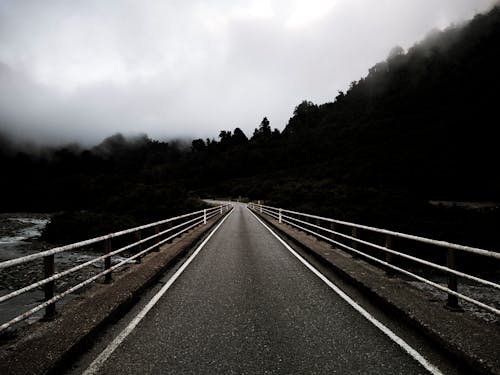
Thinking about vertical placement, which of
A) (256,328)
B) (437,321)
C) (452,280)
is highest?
(452,280)

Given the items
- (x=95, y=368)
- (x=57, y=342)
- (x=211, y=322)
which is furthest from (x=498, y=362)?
(x=57, y=342)

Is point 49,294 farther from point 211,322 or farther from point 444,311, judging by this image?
point 444,311

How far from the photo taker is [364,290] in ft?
21.3

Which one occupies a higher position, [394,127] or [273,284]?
[394,127]

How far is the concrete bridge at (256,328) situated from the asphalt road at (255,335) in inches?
0.6

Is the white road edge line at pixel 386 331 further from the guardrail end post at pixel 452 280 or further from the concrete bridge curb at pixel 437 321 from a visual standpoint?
the guardrail end post at pixel 452 280

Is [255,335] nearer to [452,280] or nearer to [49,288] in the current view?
[49,288]

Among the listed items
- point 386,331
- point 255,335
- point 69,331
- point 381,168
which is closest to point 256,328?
point 255,335

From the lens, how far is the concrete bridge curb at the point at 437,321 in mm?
3566

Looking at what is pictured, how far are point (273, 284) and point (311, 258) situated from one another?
11.6 ft

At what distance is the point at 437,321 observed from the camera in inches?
179

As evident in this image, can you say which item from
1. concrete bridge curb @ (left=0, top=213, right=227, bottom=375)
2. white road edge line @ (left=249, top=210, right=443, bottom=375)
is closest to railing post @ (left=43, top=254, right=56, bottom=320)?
concrete bridge curb @ (left=0, top=213, right=227, bottom=375)

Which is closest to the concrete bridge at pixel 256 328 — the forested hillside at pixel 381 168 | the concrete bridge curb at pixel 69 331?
the concrete bridge curb at pixel 69 331

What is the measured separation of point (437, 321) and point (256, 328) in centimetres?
250
